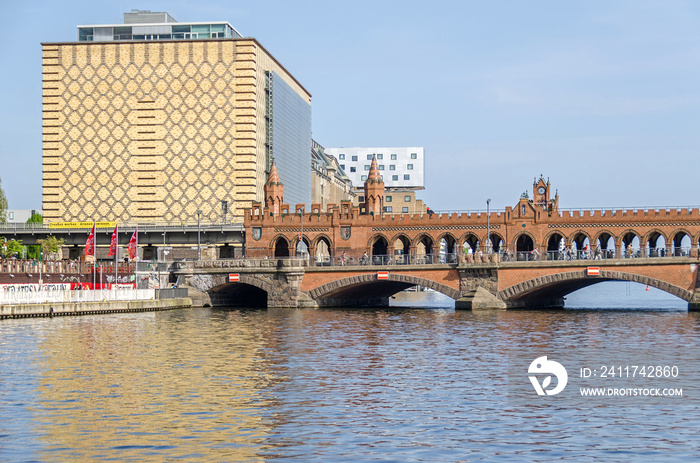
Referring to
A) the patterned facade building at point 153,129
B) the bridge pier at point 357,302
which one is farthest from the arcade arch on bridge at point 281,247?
the patterned facade building at point 153,129

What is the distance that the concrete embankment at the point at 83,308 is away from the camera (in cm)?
7306

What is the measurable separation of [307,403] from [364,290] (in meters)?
71.7

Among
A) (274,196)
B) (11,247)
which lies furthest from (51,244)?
(274,196)

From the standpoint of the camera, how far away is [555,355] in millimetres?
47438

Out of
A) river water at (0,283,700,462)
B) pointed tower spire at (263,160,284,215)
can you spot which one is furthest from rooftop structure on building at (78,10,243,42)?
river water at (0,283,700,462)

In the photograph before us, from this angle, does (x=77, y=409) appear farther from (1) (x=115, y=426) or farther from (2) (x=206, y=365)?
(2) (x=206, y=365)

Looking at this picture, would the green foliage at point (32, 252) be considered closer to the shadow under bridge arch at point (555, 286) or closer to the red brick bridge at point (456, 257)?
the red brick bridge at point (456, 257)

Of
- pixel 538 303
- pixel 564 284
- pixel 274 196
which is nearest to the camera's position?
pixel 564 284

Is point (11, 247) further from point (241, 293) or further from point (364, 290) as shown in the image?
point (364, 290)

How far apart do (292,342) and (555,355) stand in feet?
54.3

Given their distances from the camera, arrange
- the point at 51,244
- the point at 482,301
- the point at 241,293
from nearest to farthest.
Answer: the point at 482,301 < the point at 241,293 < the point at 51,244

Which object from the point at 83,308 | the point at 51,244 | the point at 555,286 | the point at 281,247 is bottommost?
the point at 83,308

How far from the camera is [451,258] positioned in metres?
91.5

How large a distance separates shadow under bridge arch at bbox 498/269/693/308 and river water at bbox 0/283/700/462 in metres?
21.3
